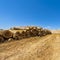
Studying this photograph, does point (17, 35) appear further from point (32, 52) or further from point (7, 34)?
point (32, 52)

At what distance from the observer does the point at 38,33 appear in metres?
18.6

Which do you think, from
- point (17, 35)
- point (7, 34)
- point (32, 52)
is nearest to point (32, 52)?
point (32, 52)

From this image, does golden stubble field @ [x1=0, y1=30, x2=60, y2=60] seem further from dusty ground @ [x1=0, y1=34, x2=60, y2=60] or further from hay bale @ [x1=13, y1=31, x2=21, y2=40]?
hay bale @ [x1=13, y1=31, x2=21, y2=40]

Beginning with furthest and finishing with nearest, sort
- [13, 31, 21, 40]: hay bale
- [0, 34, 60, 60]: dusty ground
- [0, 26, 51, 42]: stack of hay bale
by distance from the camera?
[13, 31, 21, 40]: hay bale, [0, 26, 51, 42]: stack of hay bale, [0, 34, 60, 60]: dusty ground

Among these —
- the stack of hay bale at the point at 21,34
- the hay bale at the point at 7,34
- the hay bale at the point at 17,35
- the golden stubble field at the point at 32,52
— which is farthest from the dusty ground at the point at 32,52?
the hay bale at the point at 17,35

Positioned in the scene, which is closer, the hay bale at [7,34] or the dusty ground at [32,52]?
the dusty ground at [32,52]

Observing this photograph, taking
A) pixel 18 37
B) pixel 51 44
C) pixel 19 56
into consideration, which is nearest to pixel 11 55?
pixel 19 56

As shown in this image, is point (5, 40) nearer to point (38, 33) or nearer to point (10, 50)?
point (10, 50)

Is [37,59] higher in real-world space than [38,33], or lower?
lower

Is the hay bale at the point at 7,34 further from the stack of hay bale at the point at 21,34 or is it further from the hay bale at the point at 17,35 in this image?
the hay bale at the point at 17,35

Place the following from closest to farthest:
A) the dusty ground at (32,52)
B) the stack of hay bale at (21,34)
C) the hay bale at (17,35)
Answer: the dusty ground at (32,52) → the stack of hay bale at (21,34) → the hay bale at (17,35)

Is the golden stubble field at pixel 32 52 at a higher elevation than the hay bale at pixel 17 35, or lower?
lower

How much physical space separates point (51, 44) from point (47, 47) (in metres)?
0.96

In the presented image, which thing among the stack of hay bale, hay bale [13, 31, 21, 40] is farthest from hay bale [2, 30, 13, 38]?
hay bale [13, 31, 21, 40]
